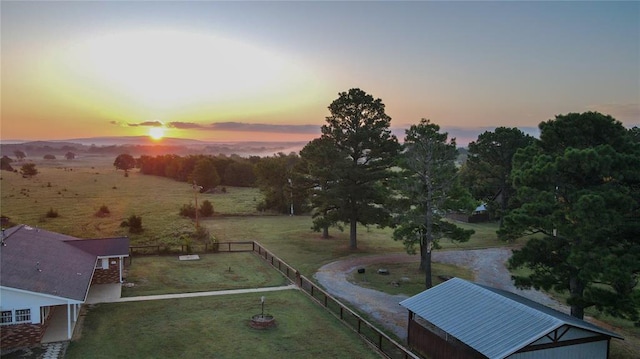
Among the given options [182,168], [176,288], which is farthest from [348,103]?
[182,168]

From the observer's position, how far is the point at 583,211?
16.6 meters

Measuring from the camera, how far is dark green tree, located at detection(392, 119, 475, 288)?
27078mm

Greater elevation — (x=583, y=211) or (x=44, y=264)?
(x=583, y=211)

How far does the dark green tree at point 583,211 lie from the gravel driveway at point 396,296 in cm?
650

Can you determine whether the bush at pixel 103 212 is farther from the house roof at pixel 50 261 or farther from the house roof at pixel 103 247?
the house roof at pixel 103 247

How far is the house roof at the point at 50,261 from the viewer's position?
1859 cm

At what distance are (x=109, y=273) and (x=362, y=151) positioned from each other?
2198 centimetres

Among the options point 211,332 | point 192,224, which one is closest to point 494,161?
point 192,224

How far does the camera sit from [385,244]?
43.2 metres

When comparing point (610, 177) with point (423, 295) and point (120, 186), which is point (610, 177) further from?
point (120, 186)

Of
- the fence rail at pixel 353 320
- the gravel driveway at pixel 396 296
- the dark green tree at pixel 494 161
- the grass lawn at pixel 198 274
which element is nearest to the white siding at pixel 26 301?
the grass lawn at pixel 198 274

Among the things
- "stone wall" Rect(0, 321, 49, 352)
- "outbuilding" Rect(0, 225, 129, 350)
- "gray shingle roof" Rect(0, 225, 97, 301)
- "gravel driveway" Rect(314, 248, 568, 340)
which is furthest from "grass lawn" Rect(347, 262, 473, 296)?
"stone wall" Rect(0, 321, 49, 352)

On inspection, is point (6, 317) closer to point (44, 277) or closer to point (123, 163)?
point (44, 277)

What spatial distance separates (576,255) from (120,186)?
86161 millimetres
